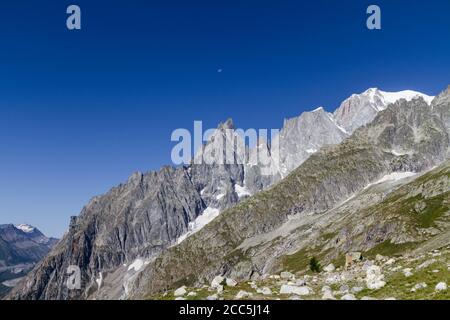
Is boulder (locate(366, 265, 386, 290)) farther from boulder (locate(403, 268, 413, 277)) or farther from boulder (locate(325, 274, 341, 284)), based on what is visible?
boulder (locate(325, 274, 341, 284))

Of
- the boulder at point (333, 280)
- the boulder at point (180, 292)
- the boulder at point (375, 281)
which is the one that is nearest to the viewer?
the boulder at point (375, 281)

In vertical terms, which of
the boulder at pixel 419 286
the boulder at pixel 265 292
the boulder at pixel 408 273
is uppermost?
the boulder at pixel 408 273

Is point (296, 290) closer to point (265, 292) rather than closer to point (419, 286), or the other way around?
point (265, 292)

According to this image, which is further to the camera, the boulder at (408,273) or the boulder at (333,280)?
the boulder at (333,280)

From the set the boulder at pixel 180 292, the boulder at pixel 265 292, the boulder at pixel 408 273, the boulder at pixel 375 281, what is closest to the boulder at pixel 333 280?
the boulder at pixel 375 281

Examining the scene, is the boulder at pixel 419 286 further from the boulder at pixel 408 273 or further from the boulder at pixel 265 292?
the boulder at pixel 265 292

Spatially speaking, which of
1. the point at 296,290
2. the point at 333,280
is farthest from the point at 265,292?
the point at 333,280

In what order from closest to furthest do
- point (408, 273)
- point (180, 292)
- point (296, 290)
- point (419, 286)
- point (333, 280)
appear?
1. point (419, 286)
2. point (296, 290)
3. point (408, 273)
4. point (180, 292)
5. point (333, 280)

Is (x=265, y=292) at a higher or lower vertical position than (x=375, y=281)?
lower

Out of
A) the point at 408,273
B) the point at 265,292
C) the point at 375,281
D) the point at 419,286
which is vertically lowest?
the point at 265,292
